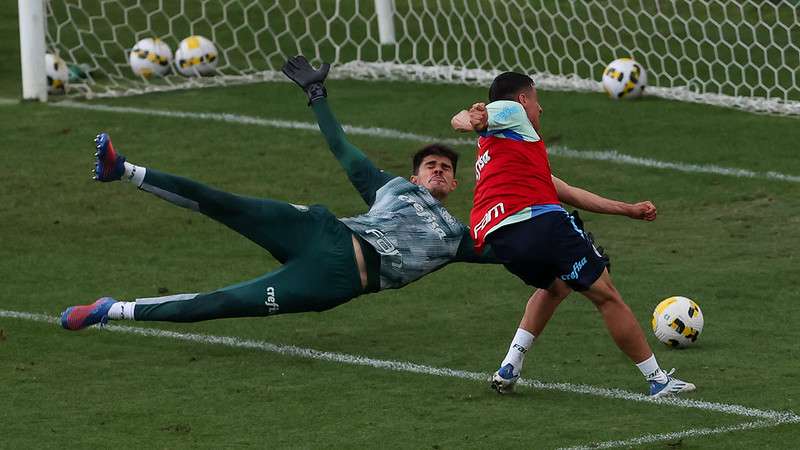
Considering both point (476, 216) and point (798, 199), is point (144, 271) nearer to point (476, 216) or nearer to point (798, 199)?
point (476, 216)

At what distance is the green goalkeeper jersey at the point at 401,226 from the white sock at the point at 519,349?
1.81 feet

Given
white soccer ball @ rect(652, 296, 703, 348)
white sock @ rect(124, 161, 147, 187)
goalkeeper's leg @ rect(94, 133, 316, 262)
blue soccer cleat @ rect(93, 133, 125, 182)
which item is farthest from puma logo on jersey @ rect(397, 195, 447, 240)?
blue soccer cleat @ rect(93, 133, 125, 182)

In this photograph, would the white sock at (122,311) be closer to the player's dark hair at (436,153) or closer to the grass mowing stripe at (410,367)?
the grass mowing stripe at (410,367)

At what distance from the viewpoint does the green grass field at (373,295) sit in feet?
24.8

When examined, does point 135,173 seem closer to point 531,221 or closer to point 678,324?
point 531,221

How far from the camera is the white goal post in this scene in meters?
16.5

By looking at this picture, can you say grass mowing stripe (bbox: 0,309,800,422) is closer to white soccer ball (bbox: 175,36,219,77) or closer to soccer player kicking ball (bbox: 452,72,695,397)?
soccer player kicking ball (bbox: 452,72,695,397)

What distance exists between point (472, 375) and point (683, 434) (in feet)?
5.09

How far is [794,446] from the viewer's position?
6961 millimetres

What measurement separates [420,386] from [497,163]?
1.22 m

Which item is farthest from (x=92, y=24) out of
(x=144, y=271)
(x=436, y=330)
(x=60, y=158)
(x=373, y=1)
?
(x=436, y=330)

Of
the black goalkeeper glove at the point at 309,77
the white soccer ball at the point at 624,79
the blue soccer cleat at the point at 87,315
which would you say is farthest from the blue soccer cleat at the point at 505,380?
the white soccer ball at the point at 624,79

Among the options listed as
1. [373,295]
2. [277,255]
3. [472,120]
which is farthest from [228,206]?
[373,295]

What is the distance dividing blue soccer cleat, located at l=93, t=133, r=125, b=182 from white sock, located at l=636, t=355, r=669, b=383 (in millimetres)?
2706
